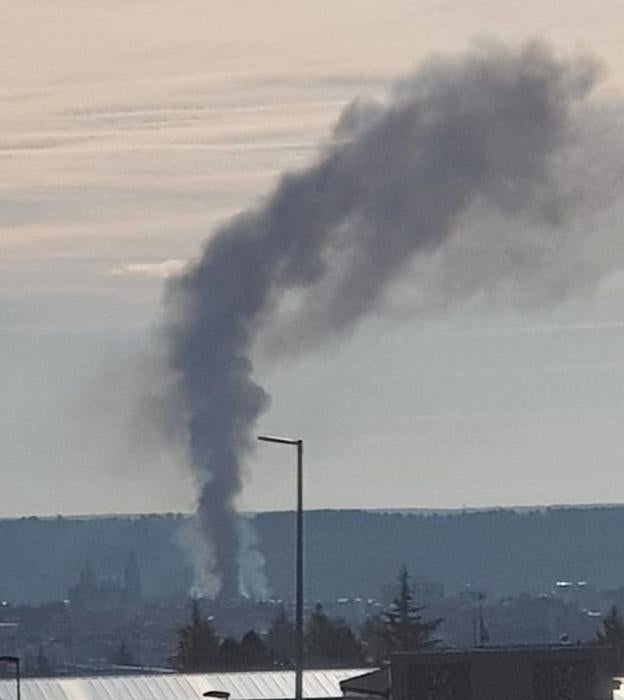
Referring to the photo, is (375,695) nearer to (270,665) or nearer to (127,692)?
(127,692)

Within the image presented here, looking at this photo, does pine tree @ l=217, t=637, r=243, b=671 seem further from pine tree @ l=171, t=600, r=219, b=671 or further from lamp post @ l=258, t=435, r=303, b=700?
lamp post @ l=258, t=435, r=303, b=700

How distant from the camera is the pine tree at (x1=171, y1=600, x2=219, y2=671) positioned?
138 meters

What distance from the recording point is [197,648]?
145 m

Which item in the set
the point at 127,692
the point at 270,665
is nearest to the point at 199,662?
the point at 270,665

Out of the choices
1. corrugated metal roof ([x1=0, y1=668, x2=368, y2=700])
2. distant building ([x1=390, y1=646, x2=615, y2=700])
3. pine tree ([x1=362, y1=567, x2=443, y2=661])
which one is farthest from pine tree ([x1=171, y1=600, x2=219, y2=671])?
distant building ([x1=390, y1=646, x2=615, y2=700])

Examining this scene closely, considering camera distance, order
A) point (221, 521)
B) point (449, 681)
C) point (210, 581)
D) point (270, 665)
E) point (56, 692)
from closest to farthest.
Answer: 1. point (449, 681)
2. point (56, 692)
3. point (270, 665)
4. point (221, 521)
5. point (210, 581)

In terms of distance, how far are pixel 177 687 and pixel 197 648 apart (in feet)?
218

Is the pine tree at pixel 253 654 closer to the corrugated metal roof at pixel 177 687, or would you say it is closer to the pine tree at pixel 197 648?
the pine tree at pixel 197 648

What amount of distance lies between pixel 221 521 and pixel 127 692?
83126mm

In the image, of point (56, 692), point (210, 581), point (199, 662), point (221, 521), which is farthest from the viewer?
point (210, 581)

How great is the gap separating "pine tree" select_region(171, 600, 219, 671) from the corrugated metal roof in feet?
168

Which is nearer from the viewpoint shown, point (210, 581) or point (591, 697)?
point (591, 697)

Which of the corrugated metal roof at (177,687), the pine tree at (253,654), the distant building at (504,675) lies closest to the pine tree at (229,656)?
the pine tree at (253,654)

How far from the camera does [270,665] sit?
125 m
